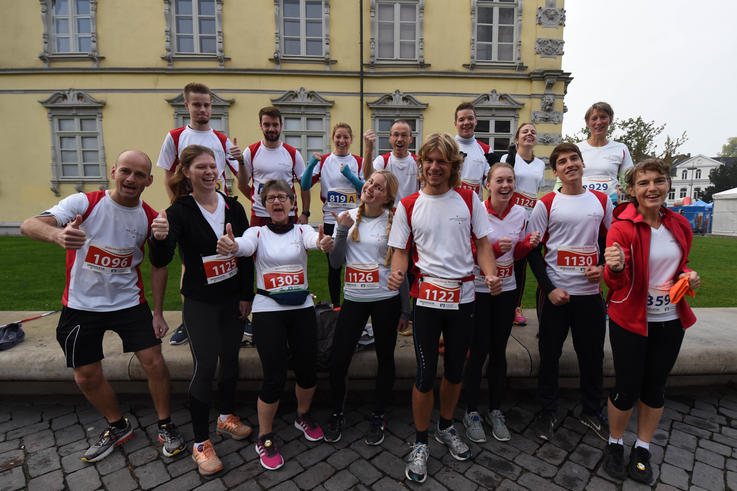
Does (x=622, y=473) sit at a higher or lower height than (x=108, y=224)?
lower

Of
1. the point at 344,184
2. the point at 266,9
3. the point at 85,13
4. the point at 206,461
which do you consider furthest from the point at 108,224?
the point at 85,13

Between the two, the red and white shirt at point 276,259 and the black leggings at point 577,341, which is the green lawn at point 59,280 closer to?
the black leggings at point 577,341

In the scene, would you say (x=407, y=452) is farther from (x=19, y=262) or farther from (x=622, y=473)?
(x=19, y=262)

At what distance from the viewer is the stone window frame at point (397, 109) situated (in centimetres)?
1385

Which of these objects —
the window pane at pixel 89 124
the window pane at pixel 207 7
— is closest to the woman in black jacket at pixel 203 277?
the window pane at pixel 207 7

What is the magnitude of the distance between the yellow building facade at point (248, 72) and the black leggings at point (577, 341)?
1198 centimetres

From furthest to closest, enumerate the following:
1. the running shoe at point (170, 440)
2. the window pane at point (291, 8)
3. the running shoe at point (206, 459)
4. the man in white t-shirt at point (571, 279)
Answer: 1. the window pane at point (291, 8)
2. the man in white t-shirt at point (571, 279)
3. the running shoe at point (170, 440)
4. the running shoe at point (206, 459)

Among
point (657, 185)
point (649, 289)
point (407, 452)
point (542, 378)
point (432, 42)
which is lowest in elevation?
point (407, 452)

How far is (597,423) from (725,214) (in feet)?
88.7

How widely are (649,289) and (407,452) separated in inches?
80.9

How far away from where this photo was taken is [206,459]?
265cm

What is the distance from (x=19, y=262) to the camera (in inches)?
315

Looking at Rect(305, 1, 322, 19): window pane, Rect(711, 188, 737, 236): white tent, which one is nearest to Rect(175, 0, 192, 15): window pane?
Rect(305, 1, 322, 19): window pane

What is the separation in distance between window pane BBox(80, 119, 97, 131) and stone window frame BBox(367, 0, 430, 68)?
10121 millimetres
